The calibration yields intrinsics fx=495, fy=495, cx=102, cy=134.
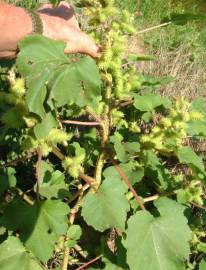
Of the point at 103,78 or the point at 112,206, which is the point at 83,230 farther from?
the point at 103,78

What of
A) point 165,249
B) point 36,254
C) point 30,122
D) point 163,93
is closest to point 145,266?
point 165,249

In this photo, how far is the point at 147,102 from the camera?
2.36 meters

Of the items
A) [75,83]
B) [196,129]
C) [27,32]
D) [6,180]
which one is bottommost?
[6,180]

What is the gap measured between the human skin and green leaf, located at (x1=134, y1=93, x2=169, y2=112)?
0.58m

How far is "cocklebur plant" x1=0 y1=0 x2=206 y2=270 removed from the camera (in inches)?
58.8

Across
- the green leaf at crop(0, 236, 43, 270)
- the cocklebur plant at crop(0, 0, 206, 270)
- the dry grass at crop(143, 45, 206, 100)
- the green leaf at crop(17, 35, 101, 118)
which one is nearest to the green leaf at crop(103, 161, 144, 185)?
the cocklebur plant at crop(0, 0, 206, 270)

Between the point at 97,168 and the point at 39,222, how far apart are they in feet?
1.16

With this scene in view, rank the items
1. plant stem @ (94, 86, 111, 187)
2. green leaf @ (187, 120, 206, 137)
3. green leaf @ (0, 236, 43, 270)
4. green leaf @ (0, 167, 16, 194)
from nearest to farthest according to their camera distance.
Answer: green leaf @ (0, 236, 43, 270) < plant stem @ (94, 86, 111, 187) < green leaf @ (0, 167, 16, 194) < green leaf @ (187, 120, 206, 137)

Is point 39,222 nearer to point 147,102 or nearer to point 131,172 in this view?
point 131,172

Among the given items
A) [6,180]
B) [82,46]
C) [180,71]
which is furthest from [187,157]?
[180,71]

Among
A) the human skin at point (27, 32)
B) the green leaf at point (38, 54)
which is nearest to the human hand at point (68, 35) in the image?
the human skin at point (27, 32)

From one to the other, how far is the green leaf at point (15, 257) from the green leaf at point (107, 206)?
10.4 inches

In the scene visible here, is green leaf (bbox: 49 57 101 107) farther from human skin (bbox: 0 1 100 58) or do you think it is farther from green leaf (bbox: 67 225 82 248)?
green leaf (bbox: 67 225 82 248)

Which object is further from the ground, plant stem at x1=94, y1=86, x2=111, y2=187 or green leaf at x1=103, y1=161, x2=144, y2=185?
plant stem at x1=94, y1=86, x2=111, y2=187
